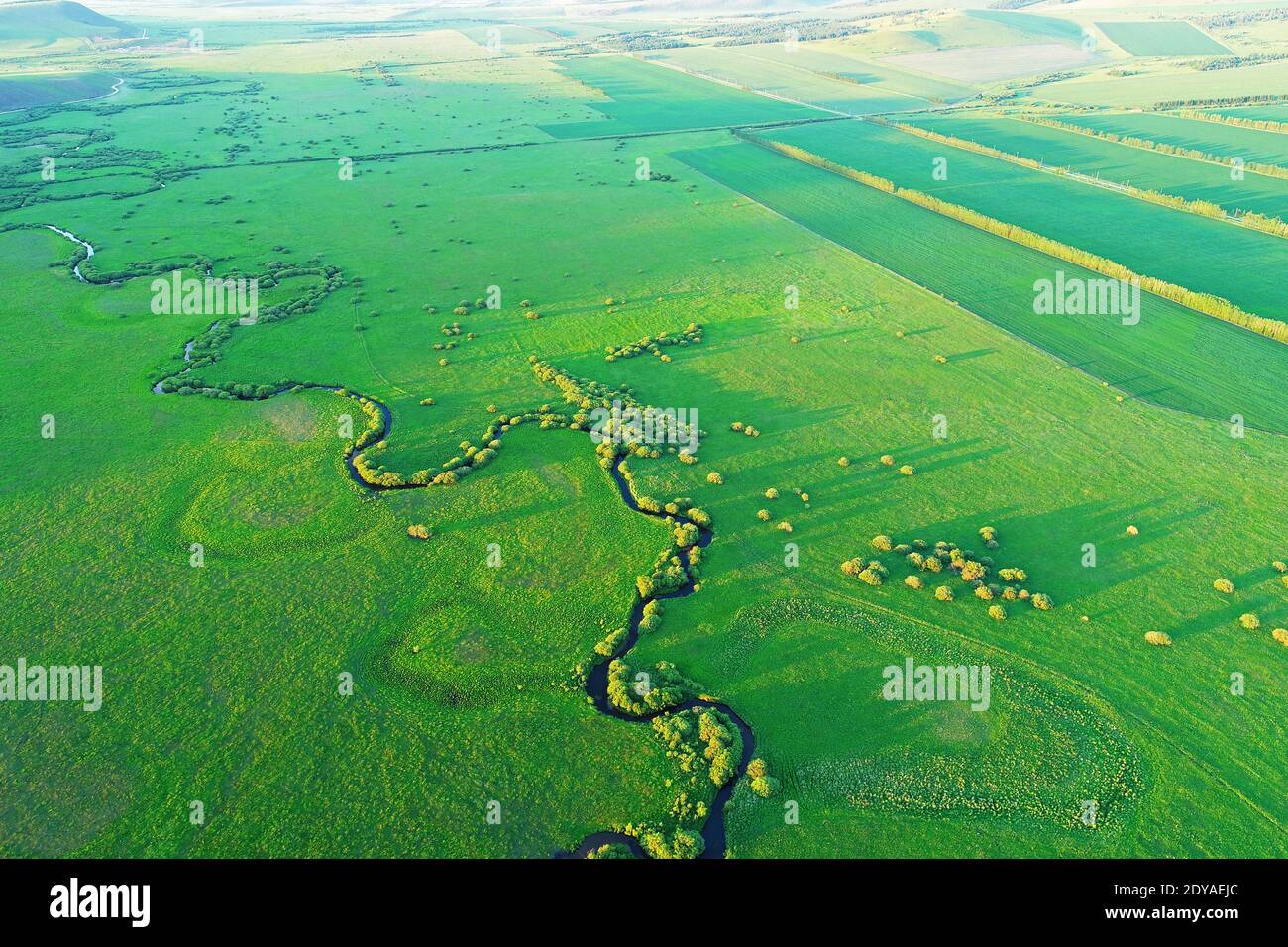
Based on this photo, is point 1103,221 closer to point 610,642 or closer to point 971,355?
point 971,355

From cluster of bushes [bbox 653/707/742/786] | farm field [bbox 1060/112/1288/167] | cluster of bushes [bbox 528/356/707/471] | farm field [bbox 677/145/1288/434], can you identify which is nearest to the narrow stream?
cluster of bushes [bbox 528/356/707/471]

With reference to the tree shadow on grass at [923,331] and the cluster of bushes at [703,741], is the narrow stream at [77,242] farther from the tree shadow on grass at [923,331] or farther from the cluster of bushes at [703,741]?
the tree shadow on grass at [923,331]

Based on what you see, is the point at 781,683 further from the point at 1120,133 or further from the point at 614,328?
the point at 1120,133

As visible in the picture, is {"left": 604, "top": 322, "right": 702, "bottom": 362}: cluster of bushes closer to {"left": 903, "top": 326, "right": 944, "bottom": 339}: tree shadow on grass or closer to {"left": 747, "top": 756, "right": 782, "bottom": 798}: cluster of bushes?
{"left": 903, "top": 326, "right": 944, "bottom": 339}: tree shadow on grass

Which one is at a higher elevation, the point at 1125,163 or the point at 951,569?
the point at 1125,163

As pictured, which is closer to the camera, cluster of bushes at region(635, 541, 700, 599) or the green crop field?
the green crop field

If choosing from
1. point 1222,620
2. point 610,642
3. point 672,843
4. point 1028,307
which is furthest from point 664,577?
point 1028,307
